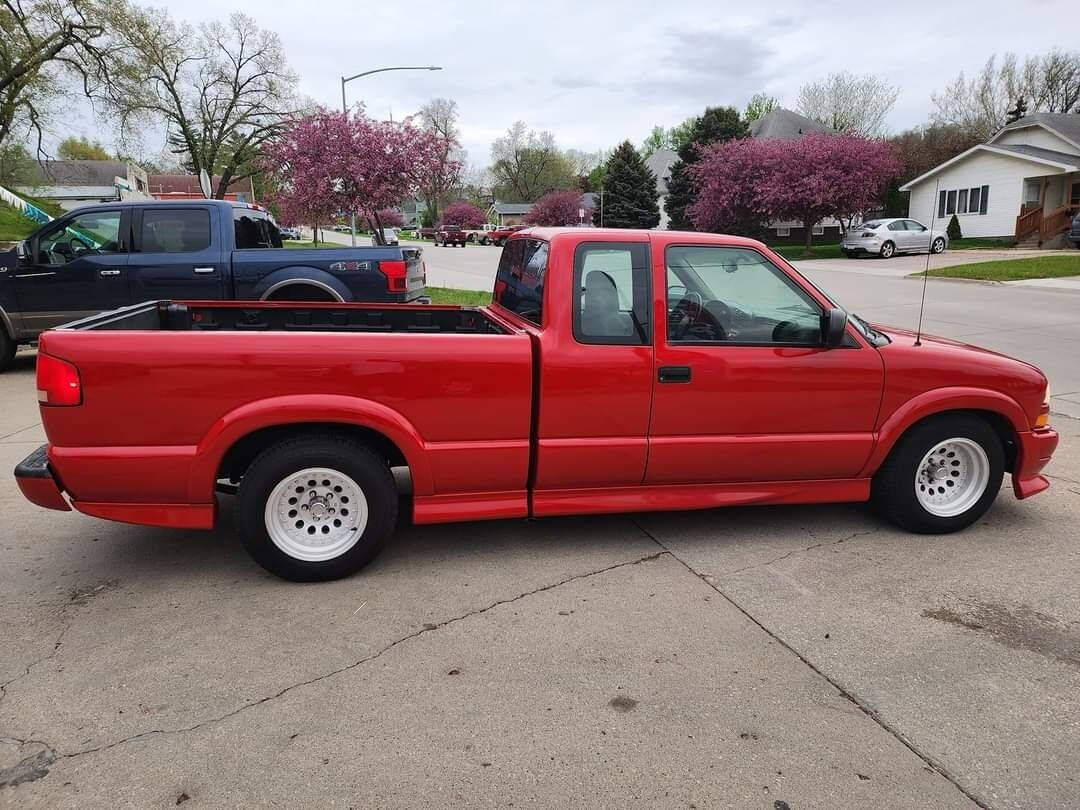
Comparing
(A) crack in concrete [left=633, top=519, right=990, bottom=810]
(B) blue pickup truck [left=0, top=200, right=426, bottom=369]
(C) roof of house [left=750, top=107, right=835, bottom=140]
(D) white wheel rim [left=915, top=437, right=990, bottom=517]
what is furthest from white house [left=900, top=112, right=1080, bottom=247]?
(A) crack in concrete [left=633, top=519, right=990, bottom=810]

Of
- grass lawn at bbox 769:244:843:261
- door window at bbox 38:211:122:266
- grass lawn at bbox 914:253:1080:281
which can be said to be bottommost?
door window at bbox 38:211:122:266

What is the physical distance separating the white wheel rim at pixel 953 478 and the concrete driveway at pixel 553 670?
0.21 metres

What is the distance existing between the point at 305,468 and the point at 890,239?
32.5 metres

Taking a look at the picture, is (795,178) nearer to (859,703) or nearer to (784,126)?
(784,126)

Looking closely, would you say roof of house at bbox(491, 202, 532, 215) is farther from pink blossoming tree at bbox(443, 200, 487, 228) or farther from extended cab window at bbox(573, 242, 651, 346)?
extended cab window at bbox(573, 242, 651, 346)

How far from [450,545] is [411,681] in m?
1.38

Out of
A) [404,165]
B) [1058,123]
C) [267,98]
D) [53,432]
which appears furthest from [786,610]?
[267,98]

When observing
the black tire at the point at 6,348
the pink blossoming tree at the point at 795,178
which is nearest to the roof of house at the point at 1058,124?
the pink blossoming tree at the point at 795,178

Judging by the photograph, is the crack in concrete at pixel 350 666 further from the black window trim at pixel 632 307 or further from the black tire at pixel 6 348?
the black tire at pixel 6 348

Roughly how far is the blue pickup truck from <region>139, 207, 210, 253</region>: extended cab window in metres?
0.01

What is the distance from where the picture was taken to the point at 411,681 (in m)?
3.04

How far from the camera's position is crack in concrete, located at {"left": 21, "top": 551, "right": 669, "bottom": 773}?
8.70 ft

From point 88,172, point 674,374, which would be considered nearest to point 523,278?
point 674,374

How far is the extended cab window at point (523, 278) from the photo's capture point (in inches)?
165
